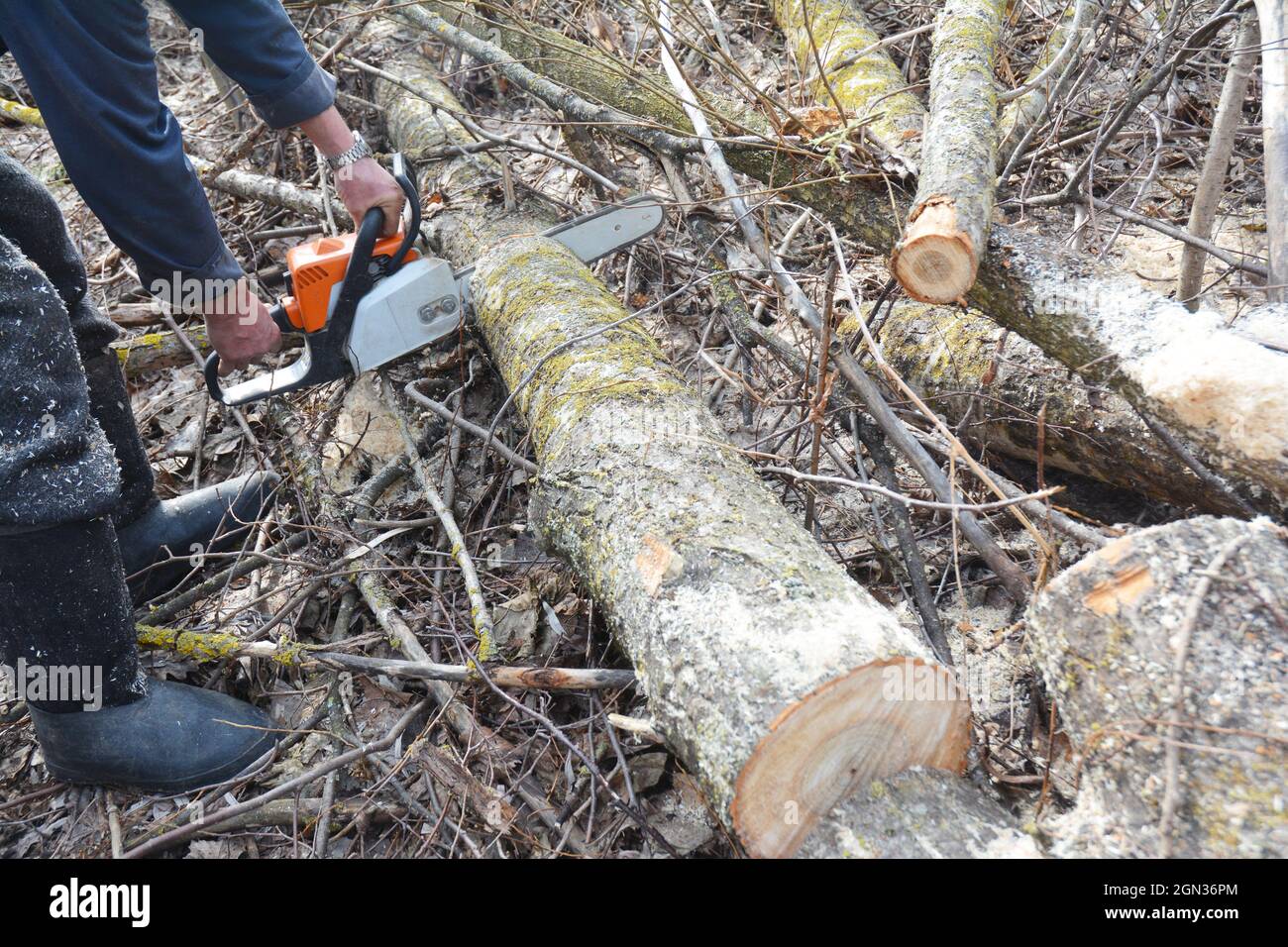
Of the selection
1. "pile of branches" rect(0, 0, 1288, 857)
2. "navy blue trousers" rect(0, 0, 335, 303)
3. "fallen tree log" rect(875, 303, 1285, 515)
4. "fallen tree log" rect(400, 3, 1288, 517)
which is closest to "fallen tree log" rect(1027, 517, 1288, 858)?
"pile of branches" rect(0, 0, 1288, 857)

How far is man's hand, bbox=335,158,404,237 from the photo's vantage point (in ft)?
8.16

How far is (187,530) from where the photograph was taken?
8.76 feet

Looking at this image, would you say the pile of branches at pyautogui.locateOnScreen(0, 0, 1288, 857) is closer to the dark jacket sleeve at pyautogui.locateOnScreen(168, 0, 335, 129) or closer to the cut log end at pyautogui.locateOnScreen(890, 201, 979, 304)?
the cut log end at pyautogui.locateOnScreen(890, 201, 979, 304)

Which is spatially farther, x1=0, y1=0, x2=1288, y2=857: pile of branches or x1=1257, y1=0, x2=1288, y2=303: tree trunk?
x1=1257, y1=0, x2=1288, y2=303: tree trunk

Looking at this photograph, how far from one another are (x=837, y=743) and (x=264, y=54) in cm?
219

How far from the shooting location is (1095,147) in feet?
8.12

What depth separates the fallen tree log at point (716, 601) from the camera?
128 cm

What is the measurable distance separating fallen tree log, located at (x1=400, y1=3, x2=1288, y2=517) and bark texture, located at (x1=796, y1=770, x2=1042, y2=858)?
78 cm

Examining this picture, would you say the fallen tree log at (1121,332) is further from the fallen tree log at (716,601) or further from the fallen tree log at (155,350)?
the fallen tree log at (155,350)

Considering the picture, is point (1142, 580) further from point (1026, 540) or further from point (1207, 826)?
point (1026, 540)

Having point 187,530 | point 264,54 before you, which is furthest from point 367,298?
point 187,530

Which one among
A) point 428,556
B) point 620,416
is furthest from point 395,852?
point 620,416

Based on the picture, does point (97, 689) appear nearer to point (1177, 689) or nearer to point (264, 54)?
point (264, 54)
